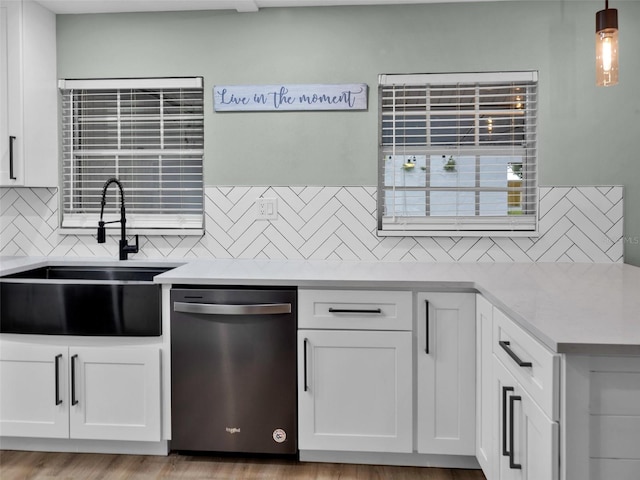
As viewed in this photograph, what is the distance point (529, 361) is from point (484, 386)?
2.15ft

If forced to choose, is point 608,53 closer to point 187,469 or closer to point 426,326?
point 426,326

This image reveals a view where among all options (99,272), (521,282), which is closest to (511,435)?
(521,282)

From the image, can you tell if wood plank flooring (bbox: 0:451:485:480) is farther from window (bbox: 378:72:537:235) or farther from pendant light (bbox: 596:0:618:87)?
pendant light (bbox: 596:0:618:87)

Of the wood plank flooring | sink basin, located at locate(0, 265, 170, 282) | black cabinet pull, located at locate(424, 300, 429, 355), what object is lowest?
the wood plank flooring

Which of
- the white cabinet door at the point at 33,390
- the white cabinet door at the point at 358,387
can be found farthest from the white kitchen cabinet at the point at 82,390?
the white cabinet door at the point at 358,387

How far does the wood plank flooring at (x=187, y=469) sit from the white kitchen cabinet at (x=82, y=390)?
125mm

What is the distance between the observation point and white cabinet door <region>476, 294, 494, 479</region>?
193 cm

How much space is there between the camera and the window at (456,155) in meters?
2.76

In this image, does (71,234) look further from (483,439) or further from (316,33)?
(483,439)

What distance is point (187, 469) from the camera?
2.24m

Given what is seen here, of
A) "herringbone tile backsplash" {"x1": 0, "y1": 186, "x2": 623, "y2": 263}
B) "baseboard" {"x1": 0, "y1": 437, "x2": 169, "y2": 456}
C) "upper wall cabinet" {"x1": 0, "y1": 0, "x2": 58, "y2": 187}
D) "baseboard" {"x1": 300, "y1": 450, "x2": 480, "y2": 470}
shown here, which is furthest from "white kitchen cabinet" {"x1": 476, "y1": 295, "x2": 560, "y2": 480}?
"upper wall cabinet" {"x1": 0, "y1": 0, "x2": 58, "y2": 187}

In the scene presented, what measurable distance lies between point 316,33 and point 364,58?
0.32 m

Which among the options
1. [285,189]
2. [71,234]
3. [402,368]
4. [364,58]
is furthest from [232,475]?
[364,58]

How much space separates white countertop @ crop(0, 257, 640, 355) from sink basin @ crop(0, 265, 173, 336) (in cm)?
16
